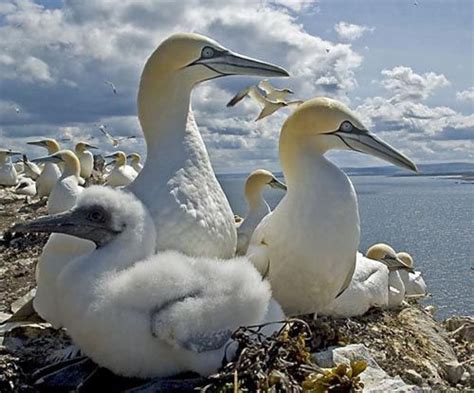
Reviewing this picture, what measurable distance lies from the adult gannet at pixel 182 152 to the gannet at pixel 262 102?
6.33 feet

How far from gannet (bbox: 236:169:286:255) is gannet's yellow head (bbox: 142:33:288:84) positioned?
2601 mm

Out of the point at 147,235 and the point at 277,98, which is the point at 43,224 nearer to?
the point at 147,235

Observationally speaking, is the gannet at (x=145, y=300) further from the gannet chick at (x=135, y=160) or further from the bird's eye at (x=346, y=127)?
the gannet chick at (x=135, y=160)

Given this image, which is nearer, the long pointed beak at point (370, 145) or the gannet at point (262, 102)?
the long pointed beak at point (370, 145)

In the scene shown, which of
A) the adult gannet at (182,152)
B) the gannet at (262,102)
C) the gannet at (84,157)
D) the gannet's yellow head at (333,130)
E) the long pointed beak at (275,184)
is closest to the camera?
the adult gannet at (182,152)

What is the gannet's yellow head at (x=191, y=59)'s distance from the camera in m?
4.44

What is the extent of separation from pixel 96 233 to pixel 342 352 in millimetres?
1476

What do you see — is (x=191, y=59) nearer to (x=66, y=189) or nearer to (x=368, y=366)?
(x=368, y=366)

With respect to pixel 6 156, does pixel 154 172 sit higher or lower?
higher

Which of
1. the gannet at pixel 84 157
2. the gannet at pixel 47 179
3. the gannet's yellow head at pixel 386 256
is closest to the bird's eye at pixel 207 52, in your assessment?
the gannet's yellow head at pixel 386 256

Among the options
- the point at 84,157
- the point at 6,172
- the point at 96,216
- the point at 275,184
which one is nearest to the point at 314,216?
the point at 96,216

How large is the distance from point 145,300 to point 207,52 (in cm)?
166

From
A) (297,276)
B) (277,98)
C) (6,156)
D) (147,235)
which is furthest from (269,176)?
(6,156)

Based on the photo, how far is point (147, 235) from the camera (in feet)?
12.3
